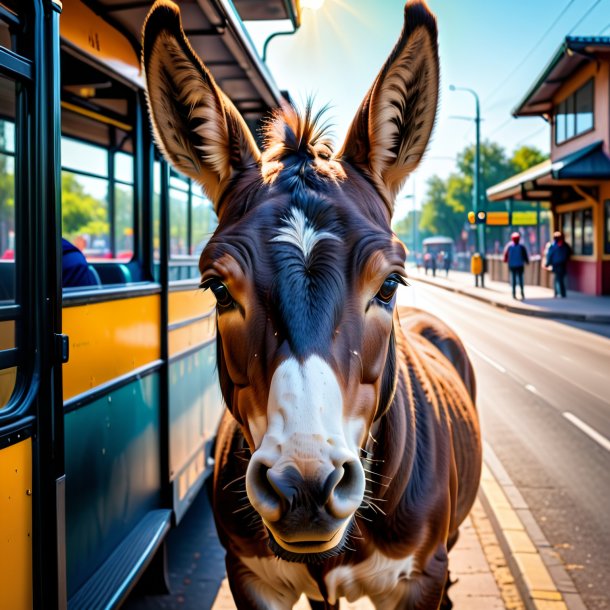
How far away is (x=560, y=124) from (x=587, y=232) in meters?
6.07

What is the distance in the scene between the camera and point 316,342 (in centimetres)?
169

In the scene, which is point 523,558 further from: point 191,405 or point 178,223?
point 178,223

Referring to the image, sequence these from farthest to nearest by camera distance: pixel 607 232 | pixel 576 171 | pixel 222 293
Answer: pixel 607 232
pixel 576 171
pixel 222 293

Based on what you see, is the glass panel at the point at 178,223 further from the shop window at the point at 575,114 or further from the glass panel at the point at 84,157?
the shop window at the point at 575,114

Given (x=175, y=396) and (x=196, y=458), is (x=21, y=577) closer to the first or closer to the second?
(x=175, y=396)

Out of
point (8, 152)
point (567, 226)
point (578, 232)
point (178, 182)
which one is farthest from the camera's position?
point (567, 226)

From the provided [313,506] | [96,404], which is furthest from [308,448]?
[96,404]

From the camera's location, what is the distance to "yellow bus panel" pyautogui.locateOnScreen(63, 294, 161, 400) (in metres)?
2.90

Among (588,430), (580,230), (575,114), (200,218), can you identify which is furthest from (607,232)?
(200,218)

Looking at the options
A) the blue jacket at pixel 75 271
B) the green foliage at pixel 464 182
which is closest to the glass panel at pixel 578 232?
the blue jacket at pixel 75 271

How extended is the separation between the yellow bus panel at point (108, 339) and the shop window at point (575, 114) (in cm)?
2427

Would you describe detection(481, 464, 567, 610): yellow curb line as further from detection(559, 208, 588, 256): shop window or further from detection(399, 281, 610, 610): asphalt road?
detection(559, 208, 588, 256): shop window

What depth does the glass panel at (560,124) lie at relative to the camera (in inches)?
1093

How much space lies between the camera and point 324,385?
5.35ft
